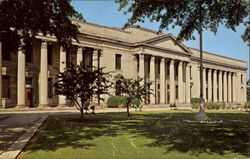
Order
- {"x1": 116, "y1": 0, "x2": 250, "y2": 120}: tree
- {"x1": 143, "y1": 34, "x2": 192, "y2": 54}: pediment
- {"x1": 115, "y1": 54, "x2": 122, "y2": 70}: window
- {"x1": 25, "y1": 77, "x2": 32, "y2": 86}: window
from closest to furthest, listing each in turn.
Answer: {"x1": 116, "y1": 0, "x2": 250, "y2": 120}: tree → {"x1": 25, "y1": 77, "x2": 32, "y2": 86}: window → {"x1": 115, "y1": 54, "x2": 122, "y2": 70}: window → {"x1": 143, "y1": 34, "x2": 192, "y2": 54}: pediment

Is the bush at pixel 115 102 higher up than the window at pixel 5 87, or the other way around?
the window at pixel 5 87

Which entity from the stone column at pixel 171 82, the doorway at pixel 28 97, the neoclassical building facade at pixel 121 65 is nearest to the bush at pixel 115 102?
Result: the neoclassical building facade at pixel 121 65

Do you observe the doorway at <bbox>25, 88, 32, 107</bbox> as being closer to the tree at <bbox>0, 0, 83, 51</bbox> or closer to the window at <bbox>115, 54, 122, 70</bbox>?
the window at <bbox>115, 54, 122, 70</bbox>

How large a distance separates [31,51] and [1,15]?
2299 centimetres

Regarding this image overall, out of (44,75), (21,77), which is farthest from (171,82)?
(21,77)

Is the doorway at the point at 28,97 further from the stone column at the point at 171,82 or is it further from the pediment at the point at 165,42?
the stone column at the point at 171,82

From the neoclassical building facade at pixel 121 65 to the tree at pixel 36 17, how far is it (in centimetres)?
702

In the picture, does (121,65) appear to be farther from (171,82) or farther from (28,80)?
(28,80)

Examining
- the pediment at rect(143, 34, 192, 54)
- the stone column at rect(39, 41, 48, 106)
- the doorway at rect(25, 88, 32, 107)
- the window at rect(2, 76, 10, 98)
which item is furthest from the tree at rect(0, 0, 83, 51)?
the pediment at rect(143, 34, 192, 54)

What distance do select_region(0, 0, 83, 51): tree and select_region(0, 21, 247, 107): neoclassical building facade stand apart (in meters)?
7.02

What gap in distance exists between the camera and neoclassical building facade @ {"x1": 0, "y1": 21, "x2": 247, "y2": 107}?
106 ft

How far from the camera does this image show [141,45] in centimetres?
4562

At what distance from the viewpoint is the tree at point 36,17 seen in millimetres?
12562

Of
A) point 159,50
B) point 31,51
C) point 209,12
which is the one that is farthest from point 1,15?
point 159,50
